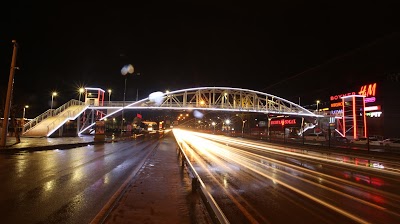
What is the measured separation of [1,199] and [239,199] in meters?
6.14

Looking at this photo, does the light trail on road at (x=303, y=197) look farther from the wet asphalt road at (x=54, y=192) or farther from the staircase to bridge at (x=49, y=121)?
the staircase to bridge at (x=49, y=121)

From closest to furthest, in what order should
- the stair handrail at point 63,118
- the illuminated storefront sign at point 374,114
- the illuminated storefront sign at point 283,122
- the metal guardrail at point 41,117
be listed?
the stair handrail at point 63,118 → the metal guardrail at point 41,117 → the illuminated storefront sign at point 374,114 → the illuminated storefront sign at point 283,122

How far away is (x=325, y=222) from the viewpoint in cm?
641

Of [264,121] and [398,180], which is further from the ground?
[264,121]


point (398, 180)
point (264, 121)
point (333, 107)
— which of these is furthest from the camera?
point (264, 121)

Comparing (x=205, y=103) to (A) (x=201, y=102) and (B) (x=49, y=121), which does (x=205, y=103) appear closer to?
(A) (x=201, y=102)

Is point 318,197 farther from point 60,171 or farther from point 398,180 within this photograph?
point 60,171

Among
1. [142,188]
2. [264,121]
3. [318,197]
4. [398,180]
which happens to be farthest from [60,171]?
[264,121]

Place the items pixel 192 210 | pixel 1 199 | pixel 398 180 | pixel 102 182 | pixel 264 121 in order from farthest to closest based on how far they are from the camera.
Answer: pixel 264 121
pixel 398 180
pixel 102 182
pixel 1 199
pixel 192 210

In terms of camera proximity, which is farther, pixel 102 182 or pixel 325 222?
pixel 102 182

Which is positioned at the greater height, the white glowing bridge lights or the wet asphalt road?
the white glowing bridge lights

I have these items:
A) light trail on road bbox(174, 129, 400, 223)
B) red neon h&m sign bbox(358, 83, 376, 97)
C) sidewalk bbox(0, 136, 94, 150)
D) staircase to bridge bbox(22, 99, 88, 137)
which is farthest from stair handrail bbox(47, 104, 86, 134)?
red neon h&m sign bbox(358, 83, 376, 97)

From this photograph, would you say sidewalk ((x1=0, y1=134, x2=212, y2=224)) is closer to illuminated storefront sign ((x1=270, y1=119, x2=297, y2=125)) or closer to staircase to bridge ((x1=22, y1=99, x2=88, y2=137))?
staircase to bridge ((x1=22, y1=99, x2=88, y2=137))

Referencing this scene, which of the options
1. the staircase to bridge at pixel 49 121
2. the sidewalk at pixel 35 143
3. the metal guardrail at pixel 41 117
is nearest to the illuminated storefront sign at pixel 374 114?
the staircase to bridge at pixel 49 121
